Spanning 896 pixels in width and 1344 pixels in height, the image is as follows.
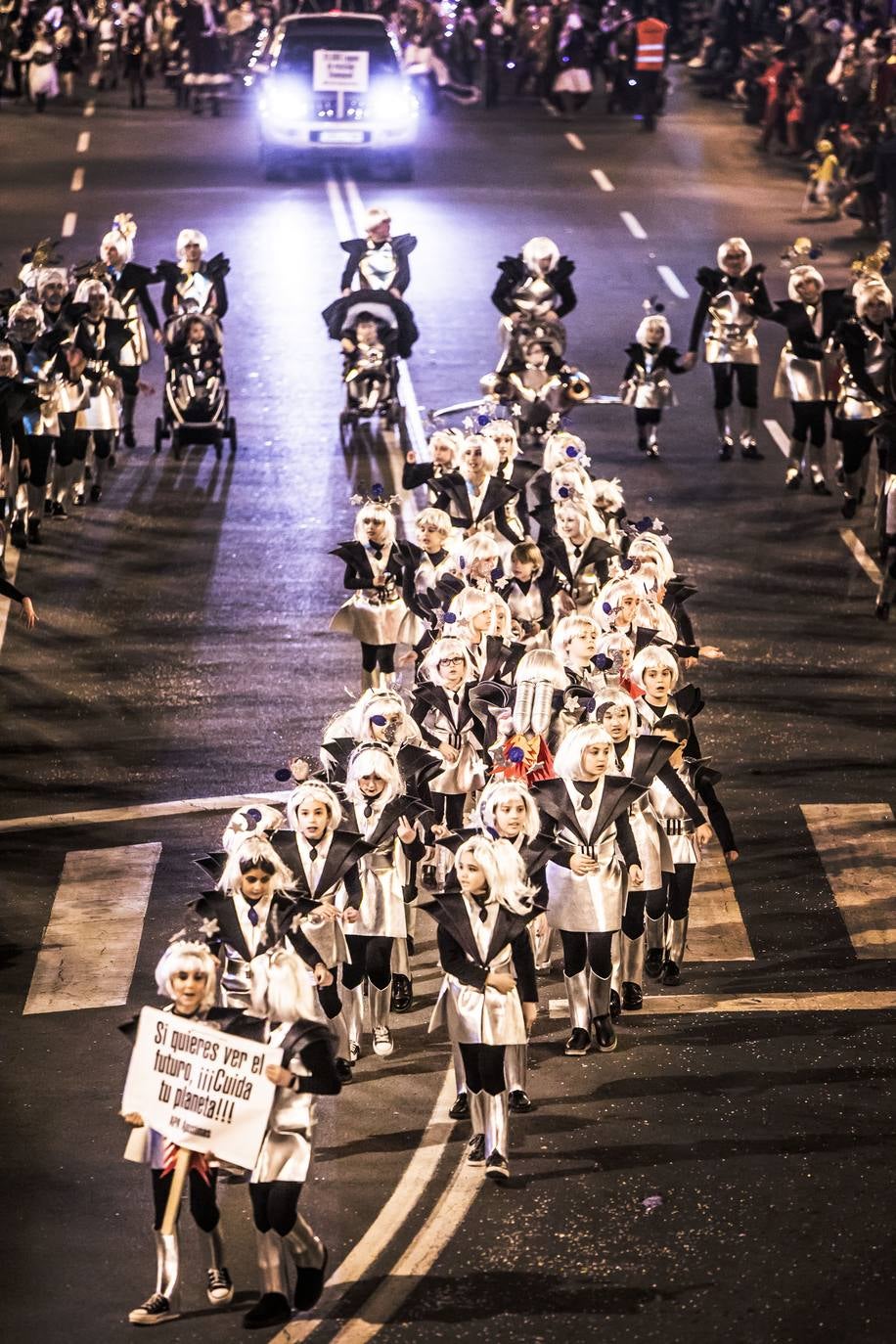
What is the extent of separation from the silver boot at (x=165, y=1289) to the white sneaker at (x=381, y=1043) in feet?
8.84

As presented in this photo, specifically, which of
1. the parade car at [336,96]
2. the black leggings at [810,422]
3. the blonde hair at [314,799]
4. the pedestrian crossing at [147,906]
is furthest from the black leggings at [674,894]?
the parade car at [336,96]

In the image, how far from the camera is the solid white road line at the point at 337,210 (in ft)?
109

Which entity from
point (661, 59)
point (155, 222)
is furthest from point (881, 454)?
point (661, 59)

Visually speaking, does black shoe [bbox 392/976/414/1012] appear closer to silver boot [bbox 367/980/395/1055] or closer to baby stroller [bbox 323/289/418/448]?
silver boot [bbox 367/980/395/1055]

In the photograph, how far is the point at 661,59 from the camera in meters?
42.3

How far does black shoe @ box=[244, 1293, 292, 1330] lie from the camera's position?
10.1m

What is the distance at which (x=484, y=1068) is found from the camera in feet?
37.0

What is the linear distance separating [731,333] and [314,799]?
41.7 feet

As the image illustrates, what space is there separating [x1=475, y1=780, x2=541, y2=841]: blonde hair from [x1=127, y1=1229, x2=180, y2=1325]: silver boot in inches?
100

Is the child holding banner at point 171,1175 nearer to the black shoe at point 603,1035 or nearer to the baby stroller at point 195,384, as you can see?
the black shoe at point 603,1035

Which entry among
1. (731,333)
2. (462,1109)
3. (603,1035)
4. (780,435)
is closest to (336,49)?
→ (780,435)

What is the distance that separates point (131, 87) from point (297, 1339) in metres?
38.0

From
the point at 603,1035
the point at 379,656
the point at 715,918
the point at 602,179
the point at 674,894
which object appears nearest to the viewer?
the point at 603,1035

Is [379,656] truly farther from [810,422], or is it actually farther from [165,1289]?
[165,1289]
